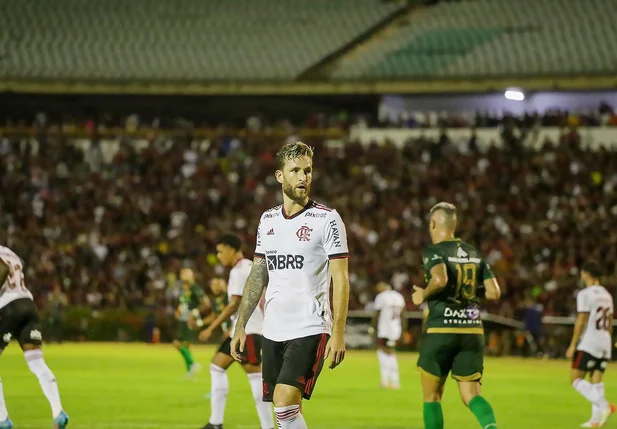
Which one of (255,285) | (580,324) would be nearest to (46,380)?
(255,285)

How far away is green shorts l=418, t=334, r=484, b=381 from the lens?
1032cm

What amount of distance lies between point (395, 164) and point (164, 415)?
2374 cm

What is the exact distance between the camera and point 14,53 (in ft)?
143

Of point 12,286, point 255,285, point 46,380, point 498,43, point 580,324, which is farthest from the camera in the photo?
point 498,43

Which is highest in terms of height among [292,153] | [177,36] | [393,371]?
[177,36]

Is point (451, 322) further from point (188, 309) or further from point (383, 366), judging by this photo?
point (188, 309)

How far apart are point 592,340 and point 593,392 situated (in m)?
0.79

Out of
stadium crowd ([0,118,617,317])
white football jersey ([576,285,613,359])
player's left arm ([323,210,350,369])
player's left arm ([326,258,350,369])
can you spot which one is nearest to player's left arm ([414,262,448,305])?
player's left arm ([323,210,350,369])

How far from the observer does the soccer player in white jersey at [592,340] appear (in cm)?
1542

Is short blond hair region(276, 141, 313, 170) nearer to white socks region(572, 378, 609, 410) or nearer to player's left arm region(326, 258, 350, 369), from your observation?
player's left arm region(326, 258, 350, 369)

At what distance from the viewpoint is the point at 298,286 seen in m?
8.12

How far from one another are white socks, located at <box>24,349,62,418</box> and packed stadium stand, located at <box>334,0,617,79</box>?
30145 millimetres

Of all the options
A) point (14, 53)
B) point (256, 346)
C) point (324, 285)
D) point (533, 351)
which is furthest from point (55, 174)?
point (324, 285)

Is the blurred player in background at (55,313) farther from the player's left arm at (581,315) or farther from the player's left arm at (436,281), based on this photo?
the player's left arm at (436,281)
